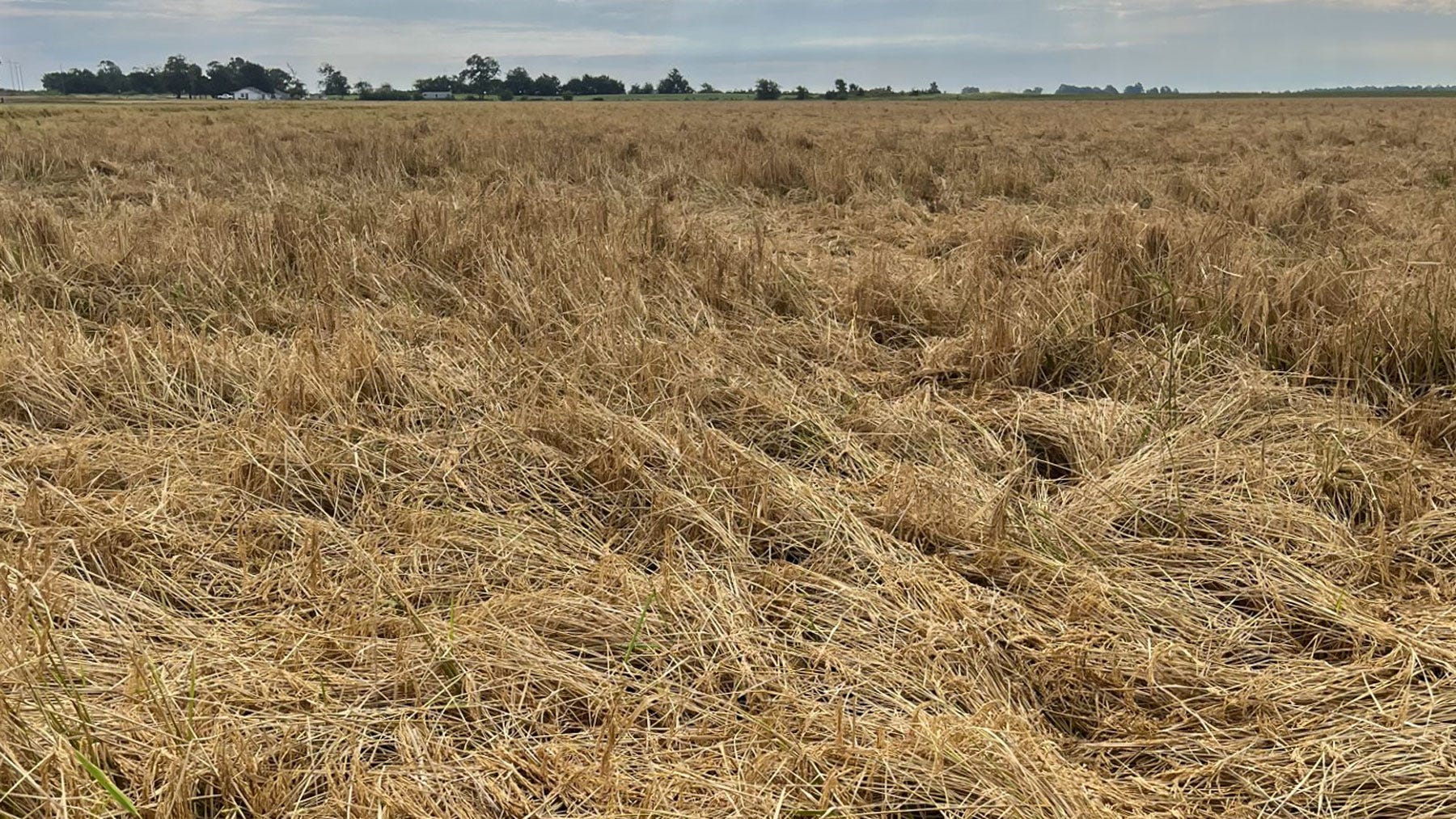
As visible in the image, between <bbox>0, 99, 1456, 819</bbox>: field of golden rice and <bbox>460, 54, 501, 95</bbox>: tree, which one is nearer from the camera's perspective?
<bbox>0, 99, 1456, 819</bbox>: field of golden rice

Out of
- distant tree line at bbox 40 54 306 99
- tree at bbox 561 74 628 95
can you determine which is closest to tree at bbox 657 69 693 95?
tree at bbox 561 74 628 95

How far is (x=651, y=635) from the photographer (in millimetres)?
1864

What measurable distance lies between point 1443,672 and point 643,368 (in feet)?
8.23

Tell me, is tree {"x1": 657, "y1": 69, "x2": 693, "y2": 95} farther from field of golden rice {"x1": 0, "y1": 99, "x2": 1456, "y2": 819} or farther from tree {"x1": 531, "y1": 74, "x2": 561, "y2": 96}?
field of golden rice {"x1": 0, "y1": 99, "x2": 1456, "y2": 819}

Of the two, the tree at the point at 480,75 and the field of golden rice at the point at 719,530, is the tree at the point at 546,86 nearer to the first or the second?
the tree at the point at 480,75

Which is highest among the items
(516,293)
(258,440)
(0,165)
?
(0,165)

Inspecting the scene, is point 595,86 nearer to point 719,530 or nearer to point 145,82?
point 145,82

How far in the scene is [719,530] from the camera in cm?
223

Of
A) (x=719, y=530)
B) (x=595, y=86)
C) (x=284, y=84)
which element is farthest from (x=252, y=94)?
(x=719, y=530)

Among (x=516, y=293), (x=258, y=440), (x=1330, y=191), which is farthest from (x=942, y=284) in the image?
(x=1330, y=191)

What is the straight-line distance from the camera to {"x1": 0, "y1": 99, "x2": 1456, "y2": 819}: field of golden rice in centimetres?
151

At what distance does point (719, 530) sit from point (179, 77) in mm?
123956

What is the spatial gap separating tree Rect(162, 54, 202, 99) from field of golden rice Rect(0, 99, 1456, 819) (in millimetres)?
118239

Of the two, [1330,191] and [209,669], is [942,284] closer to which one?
[209,669]
